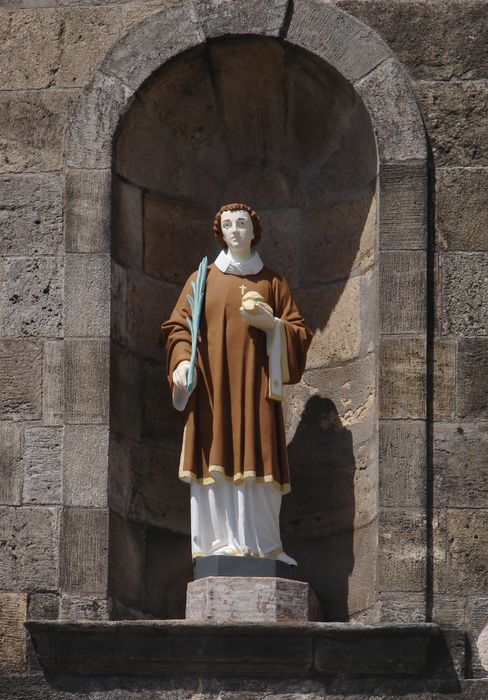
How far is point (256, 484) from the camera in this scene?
1302cm

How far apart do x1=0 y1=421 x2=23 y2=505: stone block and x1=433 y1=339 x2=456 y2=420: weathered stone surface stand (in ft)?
6.96

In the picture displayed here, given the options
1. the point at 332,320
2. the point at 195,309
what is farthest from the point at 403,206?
the point at 195,309

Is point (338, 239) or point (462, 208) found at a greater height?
point (462, 208)

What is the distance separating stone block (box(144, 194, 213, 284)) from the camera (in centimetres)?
1398

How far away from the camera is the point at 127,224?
13.8m

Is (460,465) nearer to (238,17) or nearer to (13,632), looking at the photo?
(13,632)

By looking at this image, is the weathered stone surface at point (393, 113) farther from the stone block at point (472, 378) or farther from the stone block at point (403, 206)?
the stone block at point (472, 378)

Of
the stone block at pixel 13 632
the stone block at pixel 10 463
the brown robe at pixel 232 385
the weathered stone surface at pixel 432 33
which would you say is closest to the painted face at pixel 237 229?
the brown robe at pixel 232 385

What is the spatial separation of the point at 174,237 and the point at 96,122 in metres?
0.85

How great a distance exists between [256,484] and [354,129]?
2077 millimetres

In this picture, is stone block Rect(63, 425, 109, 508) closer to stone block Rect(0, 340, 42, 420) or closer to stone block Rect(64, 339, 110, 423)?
stone block Rect(64, 339, 110, 423)

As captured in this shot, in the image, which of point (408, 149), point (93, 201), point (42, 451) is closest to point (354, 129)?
point (408, 149)

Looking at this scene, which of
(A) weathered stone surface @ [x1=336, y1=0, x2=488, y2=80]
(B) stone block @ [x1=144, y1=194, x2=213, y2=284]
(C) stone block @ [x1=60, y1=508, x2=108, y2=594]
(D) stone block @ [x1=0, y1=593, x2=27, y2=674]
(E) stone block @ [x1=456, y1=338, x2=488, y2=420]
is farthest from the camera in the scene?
(B) stone block @ [x1=144, y1=194, x2=213, y2=284]

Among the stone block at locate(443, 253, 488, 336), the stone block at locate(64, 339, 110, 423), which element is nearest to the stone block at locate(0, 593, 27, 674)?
the stone block at locate(64, 339, 110, 423)
